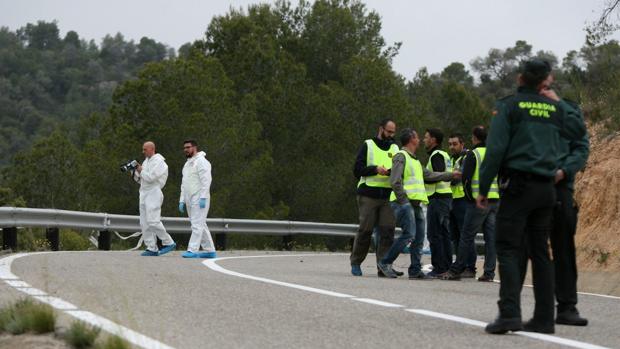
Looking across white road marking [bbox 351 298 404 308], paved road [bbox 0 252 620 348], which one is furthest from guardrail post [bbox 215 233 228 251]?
white road marking [bbox 351 298 404 308]

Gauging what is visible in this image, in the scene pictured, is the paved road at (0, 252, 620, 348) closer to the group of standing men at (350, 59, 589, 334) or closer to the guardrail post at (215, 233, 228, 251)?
the group of standing men at (350, 59, 589, 334)

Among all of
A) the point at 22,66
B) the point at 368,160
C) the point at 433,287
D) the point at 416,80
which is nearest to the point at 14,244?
the point at 368,160

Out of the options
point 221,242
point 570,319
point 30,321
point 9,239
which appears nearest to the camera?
point 30,321

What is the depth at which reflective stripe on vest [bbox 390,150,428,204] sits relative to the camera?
15.3m

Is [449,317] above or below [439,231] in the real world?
below

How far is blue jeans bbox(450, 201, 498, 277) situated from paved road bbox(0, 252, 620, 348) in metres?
0.84

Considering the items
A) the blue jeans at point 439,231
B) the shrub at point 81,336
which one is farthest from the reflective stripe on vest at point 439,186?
the shrub at point 81,336

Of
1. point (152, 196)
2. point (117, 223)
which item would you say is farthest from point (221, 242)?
point (152, 196)

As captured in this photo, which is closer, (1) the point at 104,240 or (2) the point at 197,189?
(2) the point at 197,189

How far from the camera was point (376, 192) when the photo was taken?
615 inches

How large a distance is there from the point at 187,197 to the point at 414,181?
234 inches

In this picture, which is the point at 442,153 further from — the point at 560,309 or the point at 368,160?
the point at 560,309

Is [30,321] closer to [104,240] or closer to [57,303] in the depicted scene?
[57,303]

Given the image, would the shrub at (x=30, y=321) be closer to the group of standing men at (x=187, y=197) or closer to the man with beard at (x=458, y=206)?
the man with beard at (x=458, y=206)
